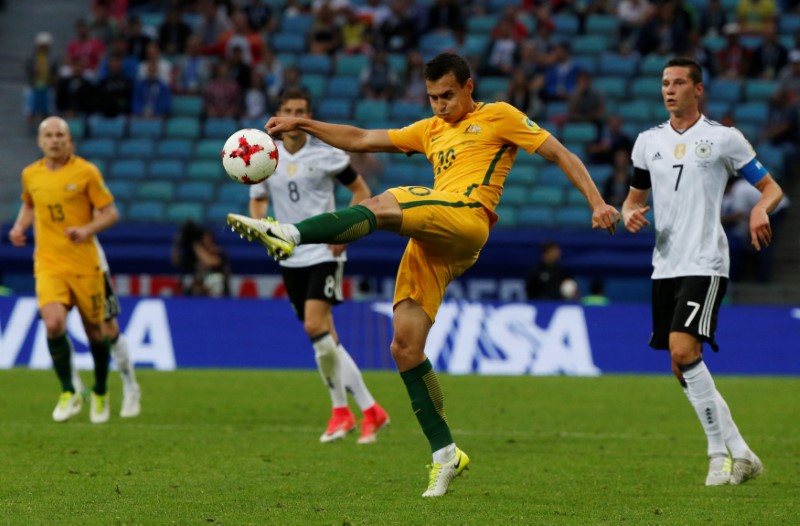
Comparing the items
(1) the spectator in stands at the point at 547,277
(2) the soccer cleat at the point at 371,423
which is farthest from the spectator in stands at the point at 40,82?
(2) the soccer cleat at the point at 371,423

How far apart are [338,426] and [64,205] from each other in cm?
315

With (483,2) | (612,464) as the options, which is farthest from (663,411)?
(483,2)

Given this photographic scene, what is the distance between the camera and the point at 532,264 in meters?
21.6

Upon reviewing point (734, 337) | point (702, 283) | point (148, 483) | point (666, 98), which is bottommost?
point (734, 337)

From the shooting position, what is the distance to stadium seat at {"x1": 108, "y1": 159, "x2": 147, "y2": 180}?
25344 mm

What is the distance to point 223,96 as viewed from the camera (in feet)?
84.4

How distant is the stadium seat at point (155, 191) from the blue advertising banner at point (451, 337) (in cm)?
660

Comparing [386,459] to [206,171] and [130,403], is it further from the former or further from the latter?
[206,171]

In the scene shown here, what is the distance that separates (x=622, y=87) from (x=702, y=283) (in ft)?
55.7

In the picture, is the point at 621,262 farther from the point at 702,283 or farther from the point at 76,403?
the point at 702,283

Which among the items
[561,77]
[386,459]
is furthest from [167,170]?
[386,459]

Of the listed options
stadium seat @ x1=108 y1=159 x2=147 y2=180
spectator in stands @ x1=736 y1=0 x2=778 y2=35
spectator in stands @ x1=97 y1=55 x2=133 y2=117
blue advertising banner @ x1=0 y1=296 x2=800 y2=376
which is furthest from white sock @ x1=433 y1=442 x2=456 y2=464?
spectator in stands @ x1=736 y1=0 x2=778 y2=35

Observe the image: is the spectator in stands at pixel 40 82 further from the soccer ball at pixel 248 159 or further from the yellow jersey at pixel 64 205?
the soccer ball at pixel 248 159

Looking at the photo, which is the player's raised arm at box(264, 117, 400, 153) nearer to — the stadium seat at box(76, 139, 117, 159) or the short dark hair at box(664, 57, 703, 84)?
the short dark hair at box(664, 57, 703, 84)
